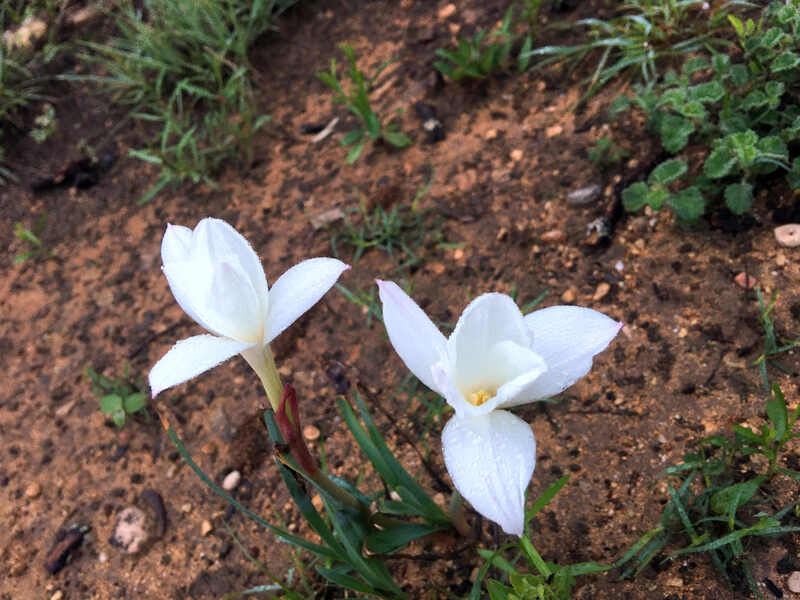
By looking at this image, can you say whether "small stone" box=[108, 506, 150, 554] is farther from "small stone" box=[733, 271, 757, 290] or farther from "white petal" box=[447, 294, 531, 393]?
"small stone" box=[733, 271, 757, 290]

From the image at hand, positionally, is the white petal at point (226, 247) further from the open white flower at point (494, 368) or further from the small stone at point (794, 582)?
the small stone at point (794, 582)

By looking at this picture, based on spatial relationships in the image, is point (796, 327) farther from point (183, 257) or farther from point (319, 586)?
point (183, 257)

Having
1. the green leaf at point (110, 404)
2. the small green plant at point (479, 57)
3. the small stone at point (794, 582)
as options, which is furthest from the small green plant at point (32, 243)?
the small stone at point (794, 582)

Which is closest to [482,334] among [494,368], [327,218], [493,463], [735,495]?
[494,368]

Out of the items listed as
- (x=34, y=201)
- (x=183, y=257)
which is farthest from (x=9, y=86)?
(x=183, y=257)

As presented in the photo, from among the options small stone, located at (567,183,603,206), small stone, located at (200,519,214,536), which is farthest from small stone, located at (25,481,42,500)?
small stone, located at (567,183,603,206)
